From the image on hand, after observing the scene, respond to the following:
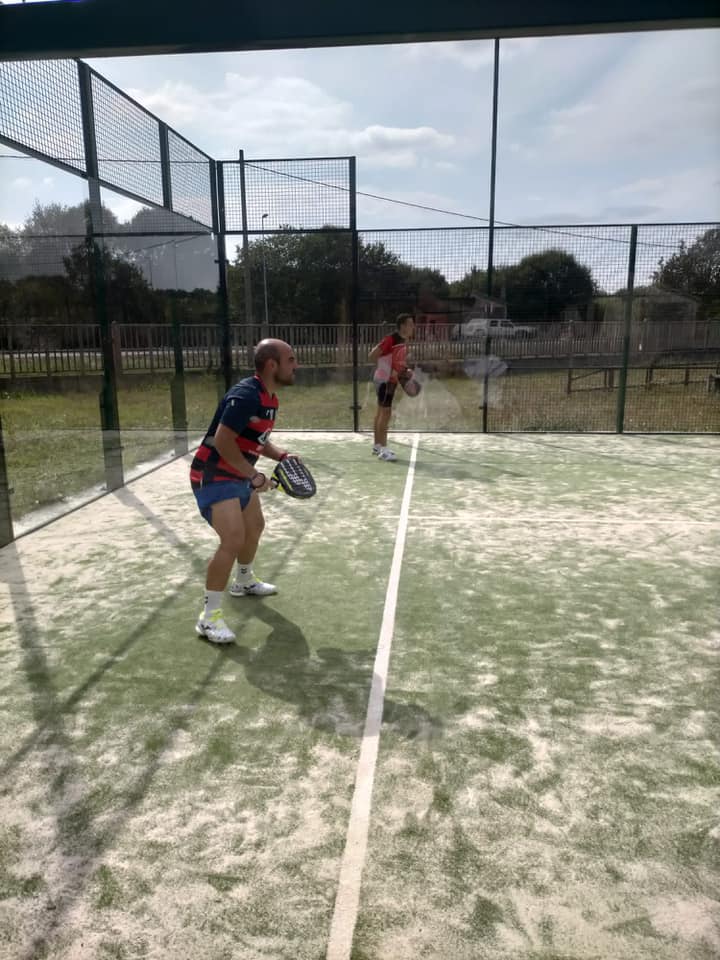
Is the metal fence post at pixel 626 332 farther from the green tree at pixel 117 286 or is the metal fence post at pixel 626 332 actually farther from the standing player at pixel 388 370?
the green tree at pixel 117 286

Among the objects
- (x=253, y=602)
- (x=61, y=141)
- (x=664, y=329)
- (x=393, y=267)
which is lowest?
(x=253, y=602)

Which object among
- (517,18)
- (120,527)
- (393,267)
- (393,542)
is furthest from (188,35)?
(393,267)

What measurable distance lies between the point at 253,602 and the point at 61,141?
13.5ft

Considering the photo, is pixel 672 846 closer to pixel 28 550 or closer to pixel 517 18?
Answer: pixel 517 18

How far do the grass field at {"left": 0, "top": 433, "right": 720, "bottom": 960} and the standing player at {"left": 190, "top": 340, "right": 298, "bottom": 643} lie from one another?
296 millimetres

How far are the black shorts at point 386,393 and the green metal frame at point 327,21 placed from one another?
596 cm

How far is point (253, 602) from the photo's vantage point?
4.21m

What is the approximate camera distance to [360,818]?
7.57 ft

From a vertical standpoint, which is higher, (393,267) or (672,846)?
(393,267)

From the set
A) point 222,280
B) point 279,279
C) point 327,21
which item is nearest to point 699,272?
point 222,280

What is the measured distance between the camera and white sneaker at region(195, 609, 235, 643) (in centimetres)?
360

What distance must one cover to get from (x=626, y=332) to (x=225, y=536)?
26.3 feet

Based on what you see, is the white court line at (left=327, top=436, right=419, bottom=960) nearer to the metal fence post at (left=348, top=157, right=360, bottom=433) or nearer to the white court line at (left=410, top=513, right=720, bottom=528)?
the white court line at (left=410, top=513, right=720, bottom=528)

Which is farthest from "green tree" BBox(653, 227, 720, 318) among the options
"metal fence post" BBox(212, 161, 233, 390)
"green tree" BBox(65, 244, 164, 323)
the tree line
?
"green tree" BBox(65, 244, 164, 323)
